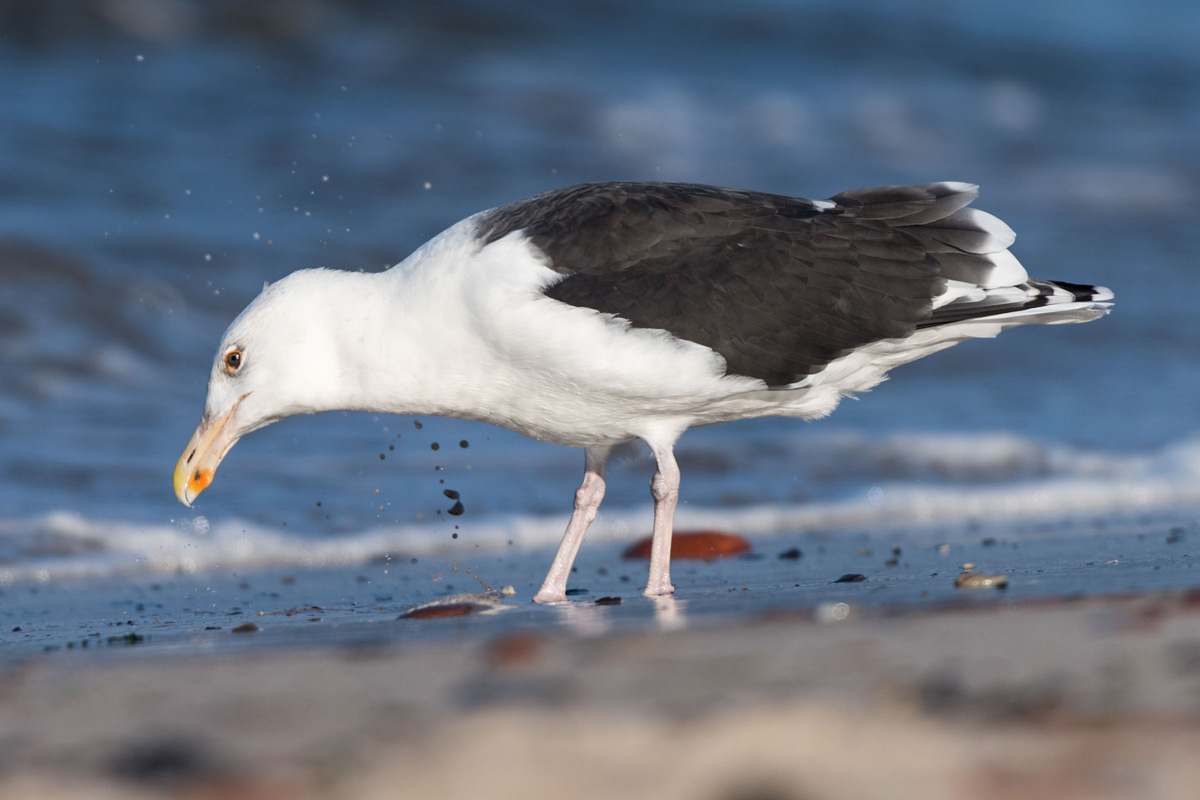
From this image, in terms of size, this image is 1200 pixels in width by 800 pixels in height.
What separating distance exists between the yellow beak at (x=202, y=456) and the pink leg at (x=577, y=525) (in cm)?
118

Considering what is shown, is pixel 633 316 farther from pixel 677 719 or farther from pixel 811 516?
pixel 811 516

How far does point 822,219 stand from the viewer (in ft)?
16.2

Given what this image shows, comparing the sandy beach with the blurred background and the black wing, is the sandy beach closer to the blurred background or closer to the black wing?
the black wing

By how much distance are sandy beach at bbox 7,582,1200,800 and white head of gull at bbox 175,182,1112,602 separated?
5.25 feet

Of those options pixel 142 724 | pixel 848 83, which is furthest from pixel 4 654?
pixel 848 83

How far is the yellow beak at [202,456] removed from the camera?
477 centimetres

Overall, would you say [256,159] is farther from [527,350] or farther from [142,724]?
[142,724]

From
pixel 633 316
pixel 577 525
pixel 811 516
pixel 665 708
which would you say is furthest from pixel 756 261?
pixel 665 708

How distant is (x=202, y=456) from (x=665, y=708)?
114 inches

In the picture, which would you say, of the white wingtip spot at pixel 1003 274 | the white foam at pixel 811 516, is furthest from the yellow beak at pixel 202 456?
the white wingtip spot at pixel 1003 274

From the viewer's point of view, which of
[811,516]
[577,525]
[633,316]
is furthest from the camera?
[811,516]

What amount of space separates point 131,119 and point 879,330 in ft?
30.8

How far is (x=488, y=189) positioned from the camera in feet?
40.2

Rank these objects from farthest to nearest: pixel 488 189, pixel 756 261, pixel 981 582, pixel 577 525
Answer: pixel 488 189, pixel 577 525, pixel 756 261, pixel 981 582
